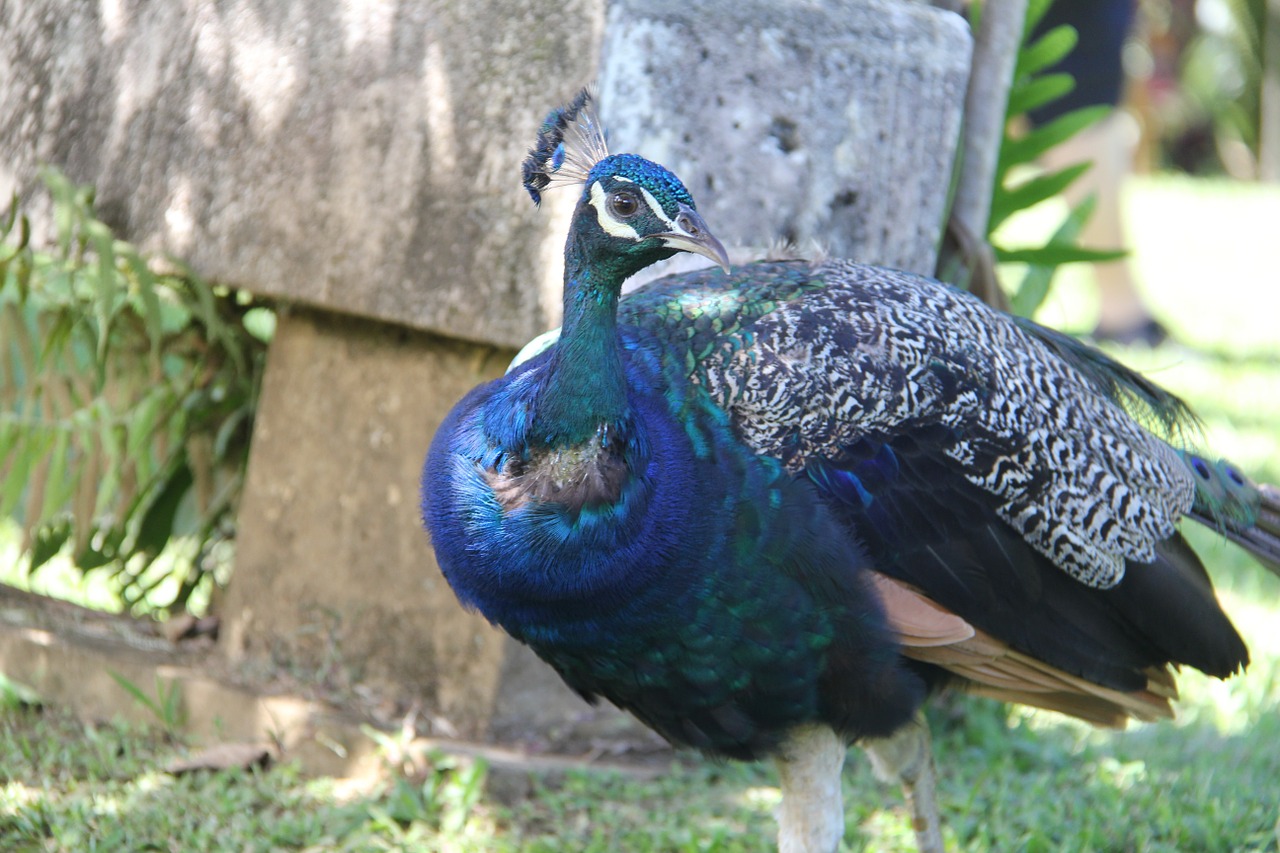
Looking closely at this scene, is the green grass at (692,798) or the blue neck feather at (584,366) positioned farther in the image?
the green grass at (692,798)

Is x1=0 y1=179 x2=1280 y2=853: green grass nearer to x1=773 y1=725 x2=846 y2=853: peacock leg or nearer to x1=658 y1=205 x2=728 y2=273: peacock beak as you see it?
x1=773 y1=725 x2=846 y2=853: peacock leg

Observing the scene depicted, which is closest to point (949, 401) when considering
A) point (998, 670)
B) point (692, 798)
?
point (998, 670)

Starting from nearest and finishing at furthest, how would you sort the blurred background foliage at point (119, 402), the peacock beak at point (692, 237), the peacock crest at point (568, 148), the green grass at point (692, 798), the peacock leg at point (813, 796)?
the peacock beak at point (692, 237)
the peacock crest at point (568, 148)
the peacock leg at point (813, 796)
the green grass at point (692, 798)
the blurred background foliage at point (119, 402)

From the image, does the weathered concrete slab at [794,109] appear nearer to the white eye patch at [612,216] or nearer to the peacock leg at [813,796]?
the white eye patch at [612,216]

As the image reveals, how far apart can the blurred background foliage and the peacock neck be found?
1.28 metres

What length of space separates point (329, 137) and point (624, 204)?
110 centimetres

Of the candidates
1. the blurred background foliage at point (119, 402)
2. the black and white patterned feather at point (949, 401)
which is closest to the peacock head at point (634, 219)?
the black and white patterned feather at point (949, 401)

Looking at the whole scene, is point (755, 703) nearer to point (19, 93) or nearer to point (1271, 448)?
point (19, 93)

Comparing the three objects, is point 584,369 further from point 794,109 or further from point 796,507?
point 794,109

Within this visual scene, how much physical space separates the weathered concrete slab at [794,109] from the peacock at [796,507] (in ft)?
0.92

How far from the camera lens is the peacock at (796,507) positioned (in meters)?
2.16

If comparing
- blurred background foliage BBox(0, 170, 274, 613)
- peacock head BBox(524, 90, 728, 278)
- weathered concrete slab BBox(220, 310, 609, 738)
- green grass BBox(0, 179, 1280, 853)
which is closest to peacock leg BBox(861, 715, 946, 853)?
green grass BBox(0, 179, 1280, 853)

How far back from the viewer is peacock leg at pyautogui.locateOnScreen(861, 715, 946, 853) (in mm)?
2779

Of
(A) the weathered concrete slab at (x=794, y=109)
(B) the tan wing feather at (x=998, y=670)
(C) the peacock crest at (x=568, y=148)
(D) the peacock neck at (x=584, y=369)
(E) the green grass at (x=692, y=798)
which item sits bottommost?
(E) the green grass at (x=692, y=798)
